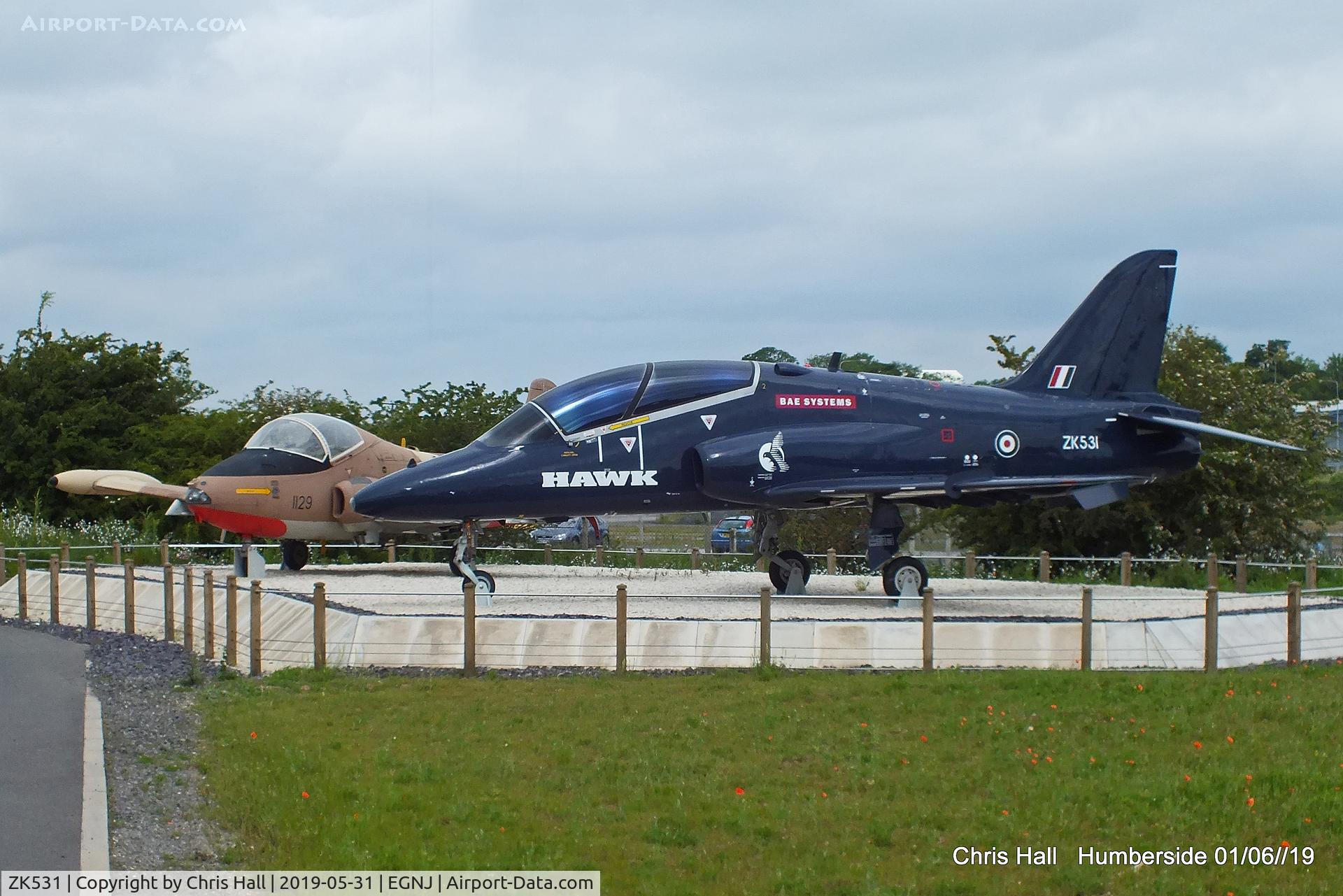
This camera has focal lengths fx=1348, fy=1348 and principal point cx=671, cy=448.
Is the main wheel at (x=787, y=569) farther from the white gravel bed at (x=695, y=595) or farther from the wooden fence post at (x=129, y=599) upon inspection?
the wooden fence post at (x=129, y=599)

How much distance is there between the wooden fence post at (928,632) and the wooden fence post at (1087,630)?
5.12ft

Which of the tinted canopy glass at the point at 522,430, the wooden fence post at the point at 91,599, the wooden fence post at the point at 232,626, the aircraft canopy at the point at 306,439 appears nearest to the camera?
the wooden fence post at the point at 232,626

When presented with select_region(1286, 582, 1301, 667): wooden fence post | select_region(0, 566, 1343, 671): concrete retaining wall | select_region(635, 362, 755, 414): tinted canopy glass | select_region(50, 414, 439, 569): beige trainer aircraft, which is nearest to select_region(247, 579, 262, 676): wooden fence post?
select_region(0, 566, 1343, 671): concrete retaining wall

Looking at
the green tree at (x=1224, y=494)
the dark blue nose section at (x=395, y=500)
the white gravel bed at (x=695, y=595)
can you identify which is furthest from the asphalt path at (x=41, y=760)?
the green tree at (x=1224, y=494)

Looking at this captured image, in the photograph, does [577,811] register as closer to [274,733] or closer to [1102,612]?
[274,733]

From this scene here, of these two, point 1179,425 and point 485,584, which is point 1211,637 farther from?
point 485,584

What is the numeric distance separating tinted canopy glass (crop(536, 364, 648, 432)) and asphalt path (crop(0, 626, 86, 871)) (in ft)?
22.0

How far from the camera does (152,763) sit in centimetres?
1020

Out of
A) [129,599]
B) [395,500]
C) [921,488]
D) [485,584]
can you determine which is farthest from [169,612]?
[921,488]

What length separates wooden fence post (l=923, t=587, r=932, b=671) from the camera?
13.4 metres

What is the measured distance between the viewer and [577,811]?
8.63 m

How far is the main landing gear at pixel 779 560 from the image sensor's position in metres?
20.8

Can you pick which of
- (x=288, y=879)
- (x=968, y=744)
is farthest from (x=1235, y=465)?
(x=288, y=879)

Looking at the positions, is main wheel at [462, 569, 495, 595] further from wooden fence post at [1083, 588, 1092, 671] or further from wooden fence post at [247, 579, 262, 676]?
wooden fence post at [1083, 588, 1092, 671]
